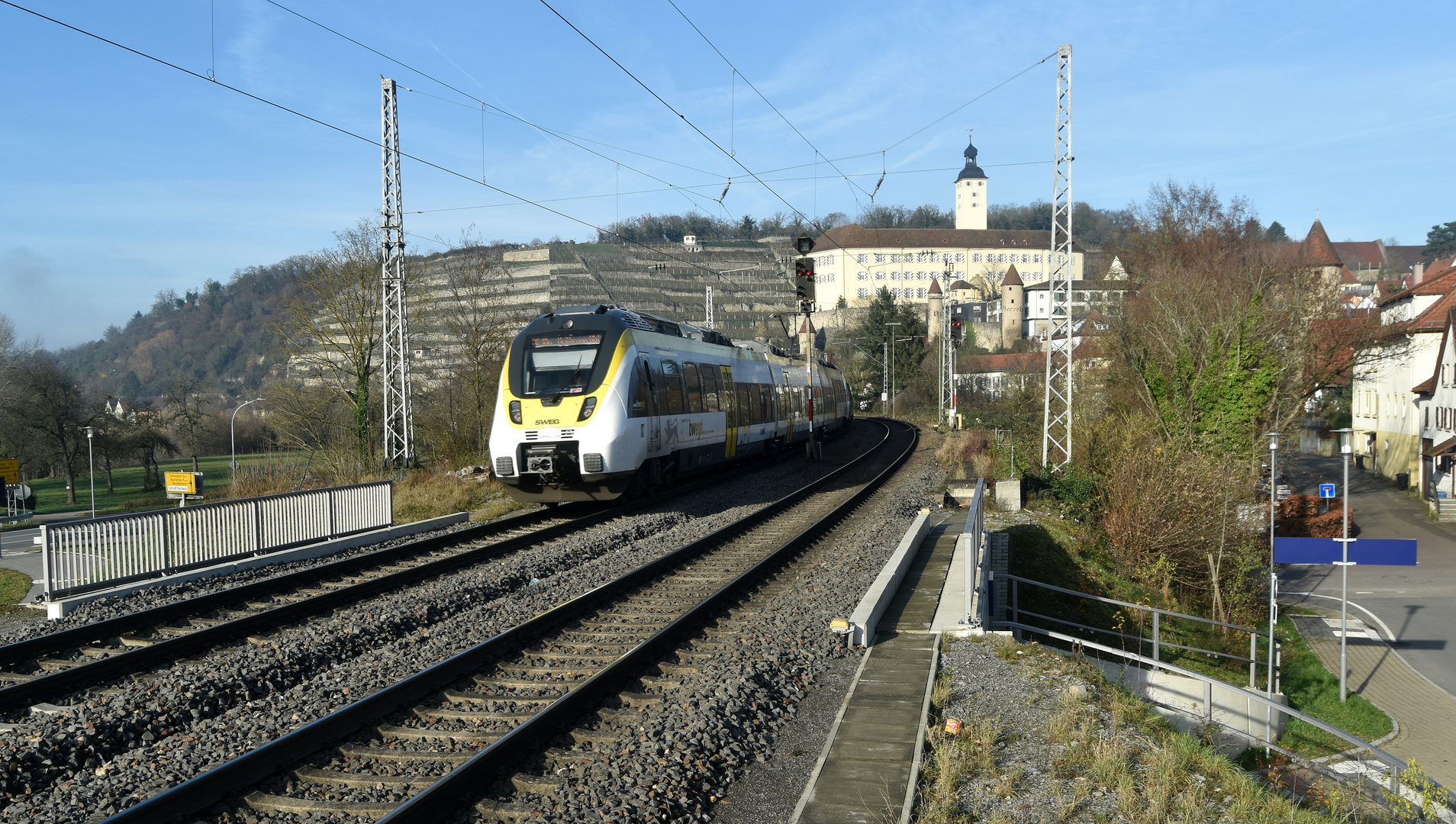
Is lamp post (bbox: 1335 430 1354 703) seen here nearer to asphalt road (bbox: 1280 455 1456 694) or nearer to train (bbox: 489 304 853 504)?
asphalt road (bbox: 1280 455 1456 694)

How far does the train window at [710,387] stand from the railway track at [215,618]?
7.03 metres

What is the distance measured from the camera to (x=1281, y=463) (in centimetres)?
3133

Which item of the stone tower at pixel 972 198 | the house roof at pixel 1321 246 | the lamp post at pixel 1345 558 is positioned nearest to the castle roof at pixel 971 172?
the stone tower at pixel 972 198

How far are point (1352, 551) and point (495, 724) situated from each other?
43.1ft

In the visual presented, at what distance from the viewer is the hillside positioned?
139 meters

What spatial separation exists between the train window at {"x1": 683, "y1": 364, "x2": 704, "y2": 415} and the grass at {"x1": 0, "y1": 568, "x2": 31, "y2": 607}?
1124 centimetres

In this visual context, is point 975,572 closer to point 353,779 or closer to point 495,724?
point 495,724

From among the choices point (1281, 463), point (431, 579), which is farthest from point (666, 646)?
point (1281, 463)

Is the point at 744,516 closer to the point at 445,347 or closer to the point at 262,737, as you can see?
the point at 262,737

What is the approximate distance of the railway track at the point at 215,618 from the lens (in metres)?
7.24

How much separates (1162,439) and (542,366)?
19.5m

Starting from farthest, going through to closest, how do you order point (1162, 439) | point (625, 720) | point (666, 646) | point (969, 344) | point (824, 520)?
1. point (969, 344)
2. point (1162, 439)
3. point (824, 520)
4. point (666, 646)
5. point (625, 720)

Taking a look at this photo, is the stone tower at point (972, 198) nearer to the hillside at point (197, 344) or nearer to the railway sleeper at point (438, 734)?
the hillside at point (197, 344)

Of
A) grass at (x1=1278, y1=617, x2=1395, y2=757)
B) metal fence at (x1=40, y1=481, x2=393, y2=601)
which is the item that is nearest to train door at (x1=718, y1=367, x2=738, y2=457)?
metal fence at (x1=40, y1=481, x2=393, y2=601)
